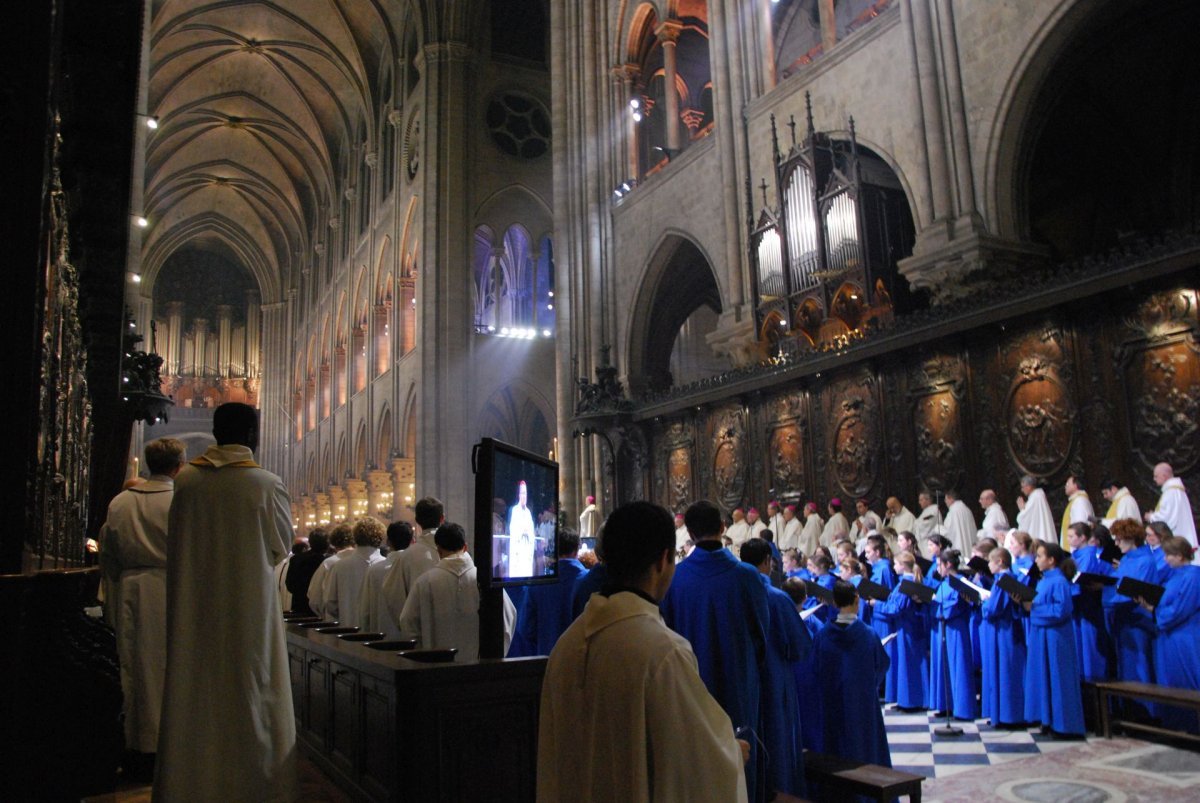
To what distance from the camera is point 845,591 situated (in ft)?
17.6

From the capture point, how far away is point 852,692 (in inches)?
207

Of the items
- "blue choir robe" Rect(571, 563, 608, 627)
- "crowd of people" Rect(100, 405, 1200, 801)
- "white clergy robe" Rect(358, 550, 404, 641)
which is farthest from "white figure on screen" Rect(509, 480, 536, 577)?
"white clergy robe" Rect(358, 550, 404, 641)

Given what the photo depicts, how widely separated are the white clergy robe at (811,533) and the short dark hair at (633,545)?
1029 centimetres

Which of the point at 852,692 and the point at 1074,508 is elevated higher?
the point at 1074,508

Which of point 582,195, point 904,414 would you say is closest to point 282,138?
point 582,195

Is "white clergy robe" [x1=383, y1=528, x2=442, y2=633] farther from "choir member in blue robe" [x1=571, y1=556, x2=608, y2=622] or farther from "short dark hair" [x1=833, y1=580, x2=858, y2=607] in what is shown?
"short dark hair" [x1=833, y1=580, x2=858, y2=607]

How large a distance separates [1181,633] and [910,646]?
7.11 ft

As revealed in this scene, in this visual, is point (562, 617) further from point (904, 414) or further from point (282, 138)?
point (282, 138)

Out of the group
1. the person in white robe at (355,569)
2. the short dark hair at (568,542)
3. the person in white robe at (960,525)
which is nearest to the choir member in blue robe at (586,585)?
the short dark hair at (568,542)

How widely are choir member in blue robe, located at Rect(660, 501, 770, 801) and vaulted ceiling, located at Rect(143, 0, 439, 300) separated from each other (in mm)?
24305

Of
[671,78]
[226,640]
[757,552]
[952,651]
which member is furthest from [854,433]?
[226,640]

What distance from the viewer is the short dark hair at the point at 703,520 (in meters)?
4.28

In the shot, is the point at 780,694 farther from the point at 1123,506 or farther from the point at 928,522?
the point at 928,522

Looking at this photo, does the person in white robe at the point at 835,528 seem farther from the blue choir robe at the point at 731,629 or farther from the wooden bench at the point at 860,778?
the blue choir robe at the point at 731,629
